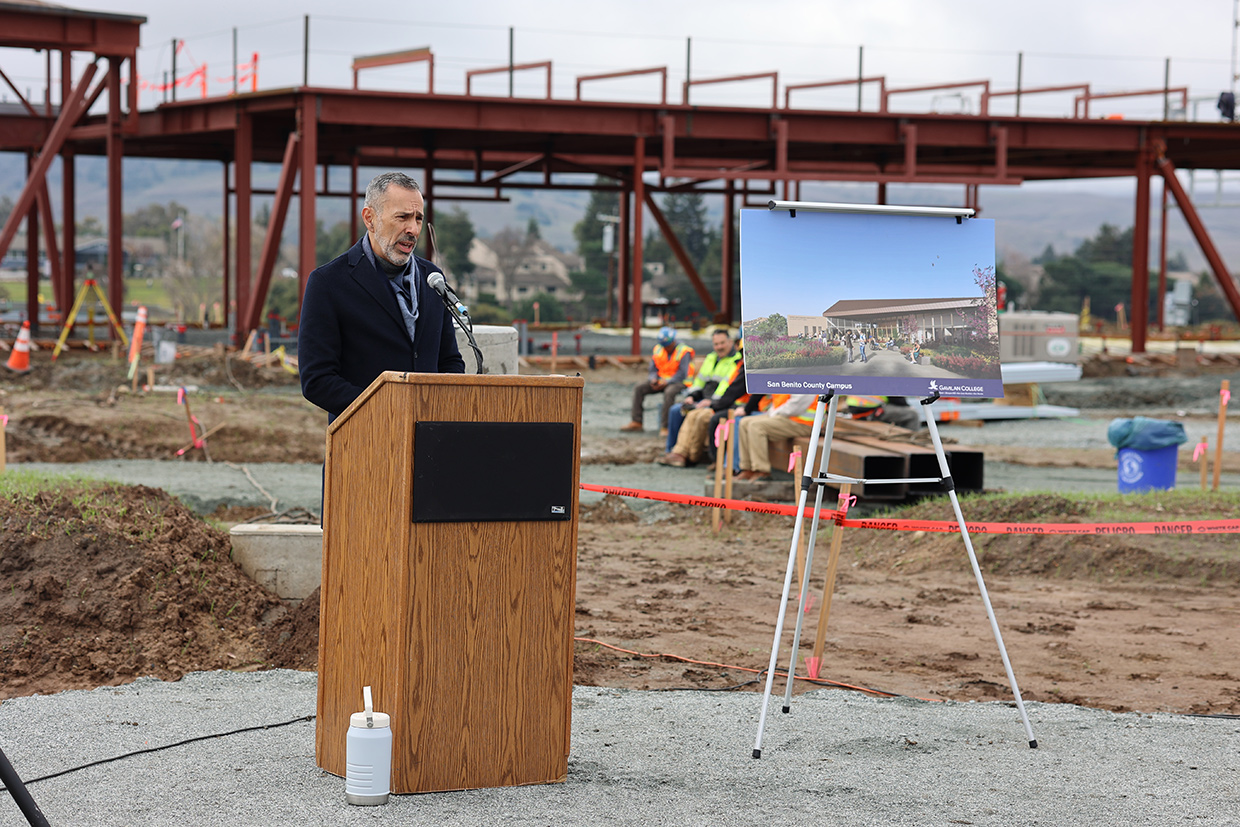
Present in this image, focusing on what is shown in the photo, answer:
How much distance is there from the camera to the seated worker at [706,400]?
13703 mm

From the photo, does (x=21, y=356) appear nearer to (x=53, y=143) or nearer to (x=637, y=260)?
(x=53, y=143)

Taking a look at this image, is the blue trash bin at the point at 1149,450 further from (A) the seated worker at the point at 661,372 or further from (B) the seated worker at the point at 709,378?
(A) the seated worker at the point at 661,372

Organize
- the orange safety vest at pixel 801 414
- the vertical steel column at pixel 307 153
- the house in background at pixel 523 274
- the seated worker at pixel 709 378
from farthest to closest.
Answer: the house in background at pixel 523 274
the vertical steel column at pixel 307 153
the seated worker at pixel 709 378
the orange safety vest at pixel 801 414

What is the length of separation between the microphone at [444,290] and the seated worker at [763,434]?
821 cm

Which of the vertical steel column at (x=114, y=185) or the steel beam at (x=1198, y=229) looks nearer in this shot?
the vertical steel column at (x=114, y=185)

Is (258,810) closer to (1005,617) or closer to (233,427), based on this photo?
(1005,617)

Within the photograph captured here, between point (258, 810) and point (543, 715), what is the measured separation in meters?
0.92

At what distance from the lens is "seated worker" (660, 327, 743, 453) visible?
1481 centimetres

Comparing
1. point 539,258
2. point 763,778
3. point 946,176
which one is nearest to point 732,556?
point 763,778

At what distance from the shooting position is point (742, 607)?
317 inches

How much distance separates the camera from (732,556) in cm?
1002

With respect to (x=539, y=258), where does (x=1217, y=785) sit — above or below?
below

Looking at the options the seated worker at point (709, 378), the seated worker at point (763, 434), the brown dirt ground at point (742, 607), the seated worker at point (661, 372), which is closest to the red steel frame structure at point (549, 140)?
the seated worker at point (661, 372)

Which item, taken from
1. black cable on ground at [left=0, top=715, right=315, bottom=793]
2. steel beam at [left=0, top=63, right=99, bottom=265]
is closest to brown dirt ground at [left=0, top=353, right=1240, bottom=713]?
black cable on ground at [left=0, top=715, right=315, bottom=793]
